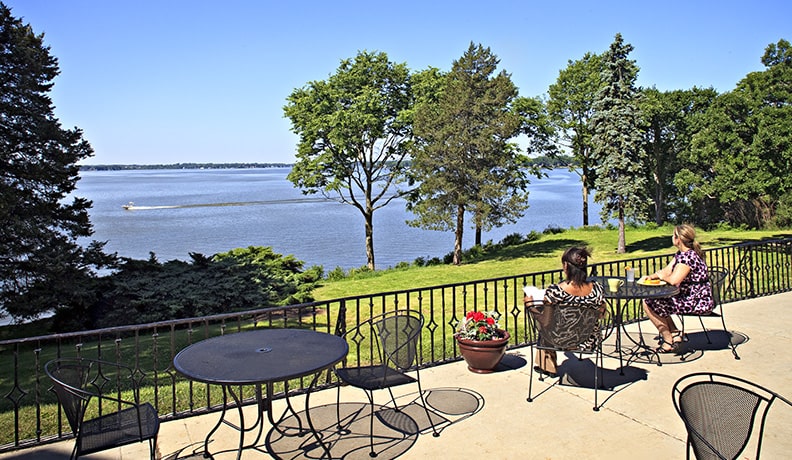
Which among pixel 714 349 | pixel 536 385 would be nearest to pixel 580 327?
pixel 536 385

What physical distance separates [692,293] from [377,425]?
3.88m

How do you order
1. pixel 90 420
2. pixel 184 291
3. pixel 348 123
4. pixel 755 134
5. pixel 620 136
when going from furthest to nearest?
pixel 348 123 < pixel 620 136 < pixel 755 134 < pixel 184 291 < pixel 90 420

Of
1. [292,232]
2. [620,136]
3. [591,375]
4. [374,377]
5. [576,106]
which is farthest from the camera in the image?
[292,232]

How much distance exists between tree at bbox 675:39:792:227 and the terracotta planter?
54.0ft

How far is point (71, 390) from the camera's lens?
315cm

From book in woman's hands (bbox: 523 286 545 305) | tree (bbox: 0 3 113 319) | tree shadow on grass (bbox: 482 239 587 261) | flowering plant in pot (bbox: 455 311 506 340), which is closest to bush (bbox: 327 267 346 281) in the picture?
tree shadow on grass (bbox: 482 239 587 261)

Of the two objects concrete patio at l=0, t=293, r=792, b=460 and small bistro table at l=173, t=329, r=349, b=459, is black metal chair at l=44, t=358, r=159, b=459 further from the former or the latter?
concrete patio at l=0, t=293, r=792, b=460

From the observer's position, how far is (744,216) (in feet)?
98.7

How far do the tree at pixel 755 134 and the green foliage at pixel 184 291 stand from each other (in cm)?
1481

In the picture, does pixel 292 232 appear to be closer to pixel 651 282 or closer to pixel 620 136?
pixel 620 136

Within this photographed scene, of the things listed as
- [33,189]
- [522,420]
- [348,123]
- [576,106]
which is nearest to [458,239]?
[348,123]

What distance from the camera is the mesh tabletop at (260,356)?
342 centimetres

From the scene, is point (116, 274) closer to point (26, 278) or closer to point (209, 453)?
point (26, 278)

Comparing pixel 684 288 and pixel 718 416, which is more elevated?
pixel 684 288
